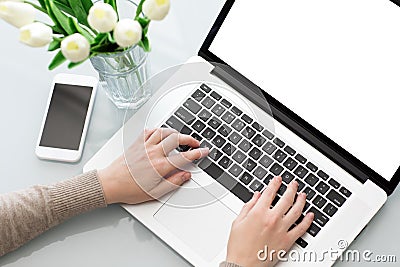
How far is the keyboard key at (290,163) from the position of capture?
985 millimetres

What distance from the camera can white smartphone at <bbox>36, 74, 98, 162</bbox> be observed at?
1051mm

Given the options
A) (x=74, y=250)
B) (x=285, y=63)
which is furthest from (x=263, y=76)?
(x=74, y=250)

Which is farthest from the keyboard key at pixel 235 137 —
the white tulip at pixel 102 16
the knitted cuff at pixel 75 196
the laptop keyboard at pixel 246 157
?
the white tulip at pixel 102 16

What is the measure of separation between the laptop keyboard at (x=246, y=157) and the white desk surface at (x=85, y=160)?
89 mm

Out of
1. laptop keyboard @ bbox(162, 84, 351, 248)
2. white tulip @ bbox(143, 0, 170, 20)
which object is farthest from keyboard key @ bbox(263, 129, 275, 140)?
white tulip @ bbox(143, 0, 170, 20)

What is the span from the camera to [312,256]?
0.94 metres

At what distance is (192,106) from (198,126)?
0.11 ft

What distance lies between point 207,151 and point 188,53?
0.65 feet

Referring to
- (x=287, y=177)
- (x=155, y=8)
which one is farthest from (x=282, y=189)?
(x=155, y=8)

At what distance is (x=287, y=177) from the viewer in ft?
3.22

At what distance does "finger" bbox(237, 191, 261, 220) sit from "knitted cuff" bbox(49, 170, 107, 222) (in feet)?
0.68

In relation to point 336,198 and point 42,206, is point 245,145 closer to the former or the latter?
point 336,198

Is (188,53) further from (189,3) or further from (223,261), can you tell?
(223,261)

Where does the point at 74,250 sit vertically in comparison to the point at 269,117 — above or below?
below
